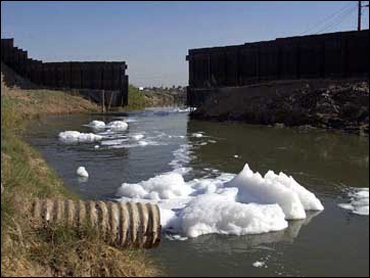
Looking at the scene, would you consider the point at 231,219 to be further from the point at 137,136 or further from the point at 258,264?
the point at 137,136

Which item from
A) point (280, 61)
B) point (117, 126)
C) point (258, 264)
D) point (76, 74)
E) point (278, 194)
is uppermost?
point (280, 61)

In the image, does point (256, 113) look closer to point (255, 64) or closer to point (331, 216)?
point (255, 64)

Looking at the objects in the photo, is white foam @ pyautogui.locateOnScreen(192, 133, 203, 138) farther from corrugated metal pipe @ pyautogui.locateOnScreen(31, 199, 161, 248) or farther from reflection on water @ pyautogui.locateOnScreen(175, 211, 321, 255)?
corrugated metal pipe @ pyautogui.locateOnScreen(31, 199, 161, 248)

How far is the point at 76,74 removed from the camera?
168ft

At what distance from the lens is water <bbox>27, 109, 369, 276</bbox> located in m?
7.11

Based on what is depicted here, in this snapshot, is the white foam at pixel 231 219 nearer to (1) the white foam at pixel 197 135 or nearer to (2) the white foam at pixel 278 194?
(2) the white foam at pixel 278 194

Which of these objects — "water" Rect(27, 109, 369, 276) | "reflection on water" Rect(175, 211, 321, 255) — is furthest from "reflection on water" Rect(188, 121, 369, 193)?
"reflection on water" Rect(175, 211, 321, 255)

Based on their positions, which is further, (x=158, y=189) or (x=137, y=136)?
(x=137, y=136)

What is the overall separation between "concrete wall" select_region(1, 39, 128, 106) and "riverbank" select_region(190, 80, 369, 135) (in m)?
14.0

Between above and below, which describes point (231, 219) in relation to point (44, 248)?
below

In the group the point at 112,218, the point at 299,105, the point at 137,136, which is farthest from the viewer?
the point at 299,105

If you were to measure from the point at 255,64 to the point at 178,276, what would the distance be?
32714 millimetres

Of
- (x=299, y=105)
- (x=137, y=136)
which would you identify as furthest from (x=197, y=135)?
(x=299, y=105)

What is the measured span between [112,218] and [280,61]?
29716mm
